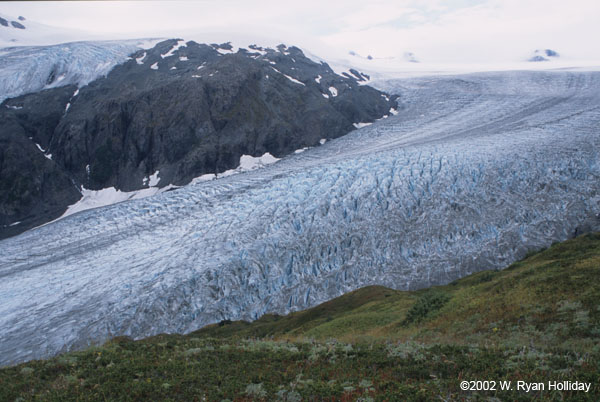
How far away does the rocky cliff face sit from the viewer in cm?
5078

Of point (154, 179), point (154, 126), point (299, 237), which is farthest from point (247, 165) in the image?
point (299, 237)

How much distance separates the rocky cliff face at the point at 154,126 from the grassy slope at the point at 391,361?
136 feet

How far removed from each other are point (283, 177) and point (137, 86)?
41.1 metres

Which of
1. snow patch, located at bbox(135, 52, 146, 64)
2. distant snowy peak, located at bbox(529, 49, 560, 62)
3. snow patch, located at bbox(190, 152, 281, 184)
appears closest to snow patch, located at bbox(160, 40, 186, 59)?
snow patch, located at bbox(135, 52, 146, 64)

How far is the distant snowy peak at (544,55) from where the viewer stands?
454 feet

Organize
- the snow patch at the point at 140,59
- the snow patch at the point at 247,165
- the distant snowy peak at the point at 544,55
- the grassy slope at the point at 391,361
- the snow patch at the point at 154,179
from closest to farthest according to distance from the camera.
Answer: the grassy slope at the point at 391,361 < the snow patch at the point at 247,165 < the snow patch at the point at 154,179 < the snow patch at the point at 140,59 < the distant snowy peak at the point at 544,55

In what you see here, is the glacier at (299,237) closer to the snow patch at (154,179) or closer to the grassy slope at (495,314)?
the grassy slope at (495,314)

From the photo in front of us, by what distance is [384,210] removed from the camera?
88.6 ft

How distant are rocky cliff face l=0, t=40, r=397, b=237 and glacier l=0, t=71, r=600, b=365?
1773 cm

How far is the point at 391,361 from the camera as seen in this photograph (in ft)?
25.8

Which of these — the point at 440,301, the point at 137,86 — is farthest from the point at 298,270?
the point at 137,86

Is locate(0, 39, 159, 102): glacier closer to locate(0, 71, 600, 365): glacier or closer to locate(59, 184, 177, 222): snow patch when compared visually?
locate(59, 184, 177, 222): snow patch

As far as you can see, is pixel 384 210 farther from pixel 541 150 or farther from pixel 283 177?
pixel 541 150

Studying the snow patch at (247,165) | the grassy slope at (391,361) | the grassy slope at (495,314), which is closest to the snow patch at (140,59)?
the snow patch at (247,165)
